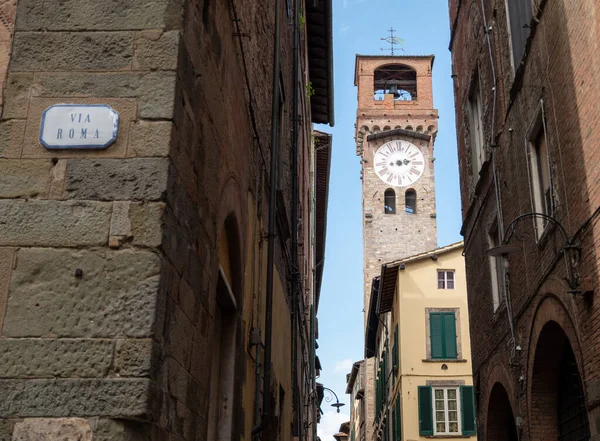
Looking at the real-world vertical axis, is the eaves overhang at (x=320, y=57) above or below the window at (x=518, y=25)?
above

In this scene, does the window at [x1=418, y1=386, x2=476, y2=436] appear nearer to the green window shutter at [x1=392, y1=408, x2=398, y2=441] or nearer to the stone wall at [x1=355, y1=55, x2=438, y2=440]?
the green window shutter at [x1=392, y1=408, x2=398, y2=441]

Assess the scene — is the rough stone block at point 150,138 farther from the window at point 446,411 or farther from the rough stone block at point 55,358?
the window at point 446,411

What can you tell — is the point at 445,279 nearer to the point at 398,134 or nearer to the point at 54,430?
the point at 54,430

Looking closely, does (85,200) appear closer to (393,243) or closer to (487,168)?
(487,168)

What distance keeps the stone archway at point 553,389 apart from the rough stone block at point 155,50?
6.90m

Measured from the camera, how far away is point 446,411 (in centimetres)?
2269

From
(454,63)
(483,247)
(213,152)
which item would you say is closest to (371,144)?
(454,63)

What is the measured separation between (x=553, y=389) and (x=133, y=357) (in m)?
7.84

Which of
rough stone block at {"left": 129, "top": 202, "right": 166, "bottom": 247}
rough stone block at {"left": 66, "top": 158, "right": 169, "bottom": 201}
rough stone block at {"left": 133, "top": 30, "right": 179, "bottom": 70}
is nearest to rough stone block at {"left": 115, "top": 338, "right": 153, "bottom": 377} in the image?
rough stone block at {"left": 129, "top": 202, "right": 166, "bottom": 247}

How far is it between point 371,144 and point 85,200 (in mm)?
43950

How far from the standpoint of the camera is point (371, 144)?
47281 mm

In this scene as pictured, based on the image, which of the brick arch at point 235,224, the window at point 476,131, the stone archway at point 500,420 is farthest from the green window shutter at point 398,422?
the brick arch at point 235,224

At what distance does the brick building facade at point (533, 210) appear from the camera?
793 centimetres

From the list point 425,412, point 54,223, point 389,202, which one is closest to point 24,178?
point 54,223
